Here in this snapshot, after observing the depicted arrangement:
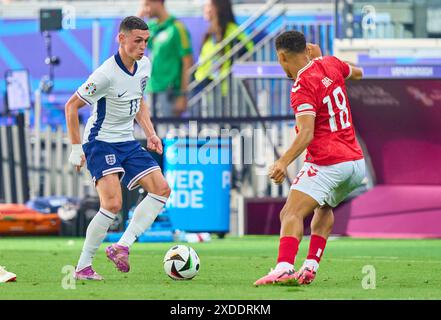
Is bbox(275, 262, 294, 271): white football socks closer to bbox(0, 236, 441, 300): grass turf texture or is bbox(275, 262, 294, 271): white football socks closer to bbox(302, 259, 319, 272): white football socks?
bbox(0, 236, 441, 300): grass turf texture

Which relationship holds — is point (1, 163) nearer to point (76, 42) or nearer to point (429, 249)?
point (76, 42)

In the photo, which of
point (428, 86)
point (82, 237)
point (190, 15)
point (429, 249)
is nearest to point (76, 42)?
point (190, 15)

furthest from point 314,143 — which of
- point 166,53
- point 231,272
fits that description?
point 166,53

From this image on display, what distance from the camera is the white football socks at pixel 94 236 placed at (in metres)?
10.9

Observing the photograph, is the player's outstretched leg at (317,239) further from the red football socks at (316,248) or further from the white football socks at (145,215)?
the white football socks at (145,215)

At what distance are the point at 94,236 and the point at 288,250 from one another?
186cm

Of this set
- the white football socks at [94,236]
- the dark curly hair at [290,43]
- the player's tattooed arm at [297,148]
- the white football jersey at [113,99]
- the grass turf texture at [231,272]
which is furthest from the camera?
the white football jersey at [113,99]

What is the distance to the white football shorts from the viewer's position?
10125mm

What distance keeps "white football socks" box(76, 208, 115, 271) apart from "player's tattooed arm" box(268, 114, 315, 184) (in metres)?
1.86

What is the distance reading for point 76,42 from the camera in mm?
27953

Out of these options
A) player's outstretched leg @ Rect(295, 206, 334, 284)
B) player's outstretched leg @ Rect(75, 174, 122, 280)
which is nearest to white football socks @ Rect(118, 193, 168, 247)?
player's outstretched leg @ Rect(75, 174, 122, 280)

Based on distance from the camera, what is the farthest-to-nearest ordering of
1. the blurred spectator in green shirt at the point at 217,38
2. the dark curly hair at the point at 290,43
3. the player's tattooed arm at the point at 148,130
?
the blurred spectator in green shirt at the point at 217,38, the player's tattooed arm at the point at 148,130, the dark curly hair at the point at 290,43

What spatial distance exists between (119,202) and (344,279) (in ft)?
6.44

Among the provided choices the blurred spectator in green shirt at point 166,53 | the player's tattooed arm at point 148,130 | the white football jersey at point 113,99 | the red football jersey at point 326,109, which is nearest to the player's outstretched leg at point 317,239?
the red football jersey at point 326,109
